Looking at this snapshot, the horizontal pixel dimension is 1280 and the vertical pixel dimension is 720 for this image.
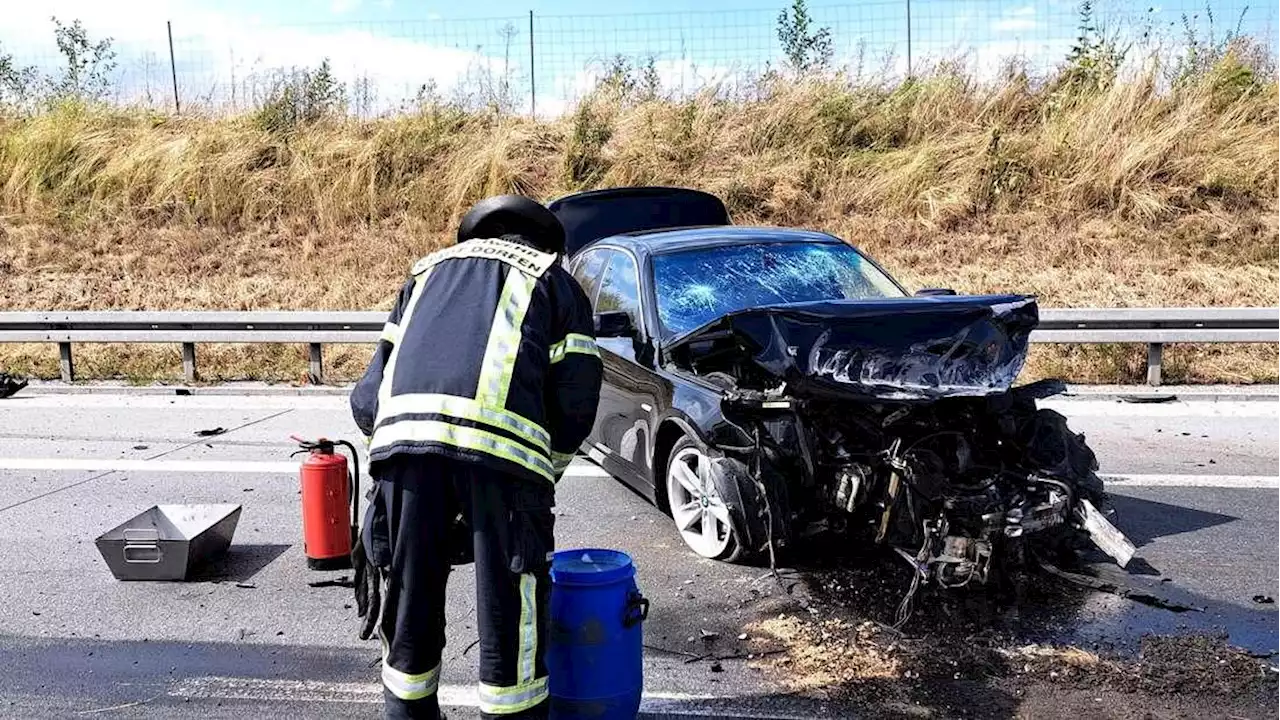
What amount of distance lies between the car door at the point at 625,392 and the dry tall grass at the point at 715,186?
5.75 meters

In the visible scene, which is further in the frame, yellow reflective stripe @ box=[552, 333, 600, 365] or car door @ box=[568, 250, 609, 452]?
car door @ box=[568, 250, 609, 452]

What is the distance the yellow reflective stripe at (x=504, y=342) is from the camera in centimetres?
283

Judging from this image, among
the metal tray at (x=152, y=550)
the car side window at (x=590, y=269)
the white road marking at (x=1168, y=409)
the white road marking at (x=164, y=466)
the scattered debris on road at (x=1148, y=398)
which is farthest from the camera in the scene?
the scattered debris on road at (x=1148, y=398)

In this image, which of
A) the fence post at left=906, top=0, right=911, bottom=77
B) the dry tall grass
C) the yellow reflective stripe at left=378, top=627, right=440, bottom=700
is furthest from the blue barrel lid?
the fence post at left=906, top=0, right=911, bottom=77

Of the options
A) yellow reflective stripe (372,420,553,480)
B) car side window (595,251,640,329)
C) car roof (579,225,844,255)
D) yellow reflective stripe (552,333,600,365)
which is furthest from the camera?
car roof (579,225,844,255)

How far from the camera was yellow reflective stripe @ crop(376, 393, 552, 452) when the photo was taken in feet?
9.20

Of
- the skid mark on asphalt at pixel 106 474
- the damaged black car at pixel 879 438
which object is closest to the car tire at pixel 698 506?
the damaged black car at pixel 879 438

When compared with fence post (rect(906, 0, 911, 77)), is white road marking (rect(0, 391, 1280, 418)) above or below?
below

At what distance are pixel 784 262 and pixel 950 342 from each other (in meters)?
1.63

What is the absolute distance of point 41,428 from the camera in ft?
27.7

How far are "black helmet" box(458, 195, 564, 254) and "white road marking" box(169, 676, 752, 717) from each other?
158 cm

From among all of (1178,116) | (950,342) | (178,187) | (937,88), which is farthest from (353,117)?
(950,342)

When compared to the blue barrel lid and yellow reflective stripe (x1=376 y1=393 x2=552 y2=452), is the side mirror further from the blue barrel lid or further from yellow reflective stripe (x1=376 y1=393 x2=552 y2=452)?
yellow reflective stripe (x1=376 y1=393 x2=552 y2=452)

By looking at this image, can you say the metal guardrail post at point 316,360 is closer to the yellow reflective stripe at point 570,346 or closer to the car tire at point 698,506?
the car tire at point 698,506
